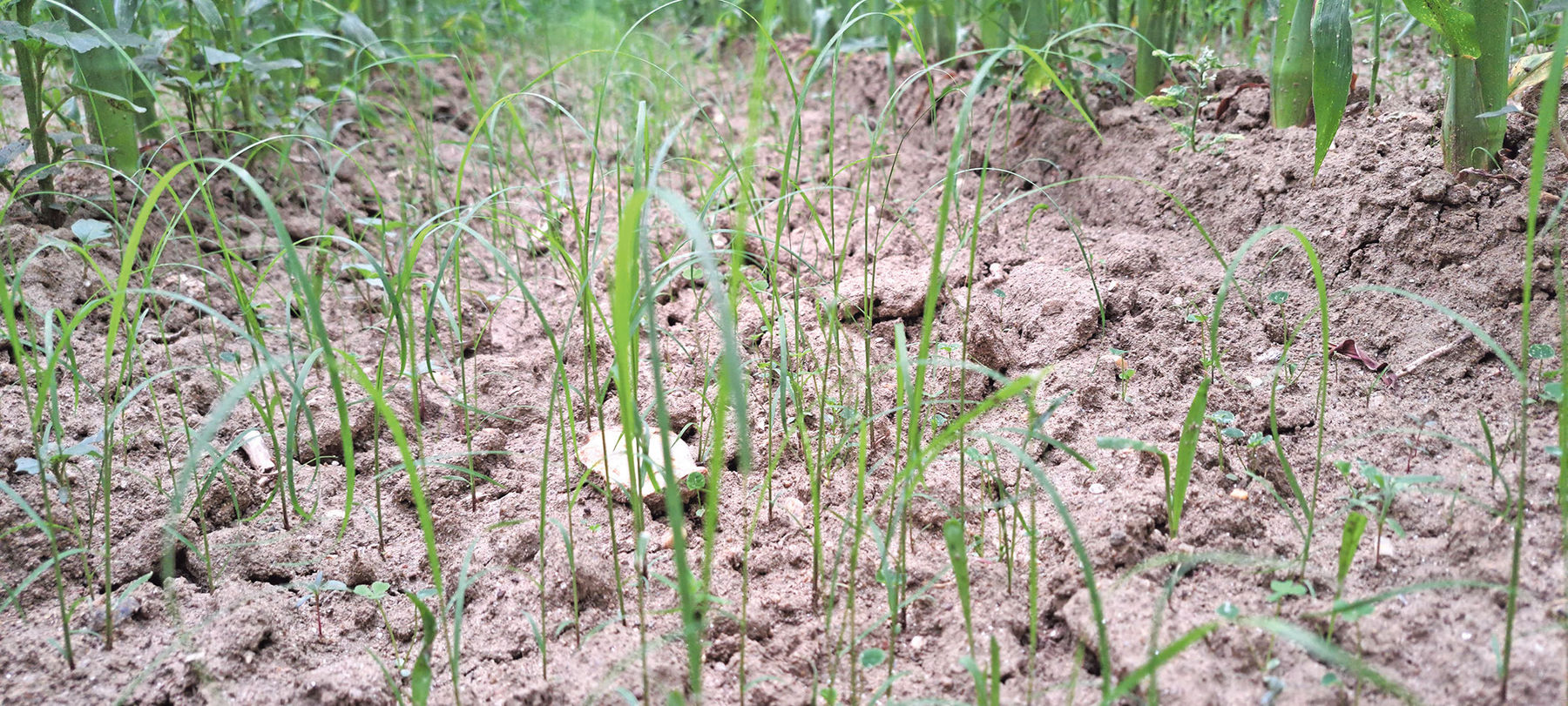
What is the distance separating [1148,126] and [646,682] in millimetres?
1741

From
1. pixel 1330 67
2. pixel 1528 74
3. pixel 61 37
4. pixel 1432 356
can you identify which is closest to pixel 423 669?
pixel 1432 356

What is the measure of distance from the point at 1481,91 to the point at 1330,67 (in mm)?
221

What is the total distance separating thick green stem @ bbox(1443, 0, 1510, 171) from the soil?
6 centimetres

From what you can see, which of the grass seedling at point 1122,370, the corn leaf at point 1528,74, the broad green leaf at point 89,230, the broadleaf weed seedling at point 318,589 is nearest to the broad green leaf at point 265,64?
the broad green leaf at point 89,230

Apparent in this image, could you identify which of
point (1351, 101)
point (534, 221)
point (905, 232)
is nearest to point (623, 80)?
point (534, 221)

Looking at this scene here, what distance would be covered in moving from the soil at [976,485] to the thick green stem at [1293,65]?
1.8 inches

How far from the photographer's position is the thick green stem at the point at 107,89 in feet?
Result: 6.80

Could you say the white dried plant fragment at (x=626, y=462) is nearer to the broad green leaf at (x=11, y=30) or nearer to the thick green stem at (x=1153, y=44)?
the broad green leaf at (x=11, y=30)

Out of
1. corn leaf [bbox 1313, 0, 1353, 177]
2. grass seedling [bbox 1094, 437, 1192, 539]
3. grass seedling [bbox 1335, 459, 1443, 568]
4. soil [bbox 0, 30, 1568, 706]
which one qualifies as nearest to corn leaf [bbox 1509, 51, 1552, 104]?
soil [bbox 0, 30, 1568, 706]

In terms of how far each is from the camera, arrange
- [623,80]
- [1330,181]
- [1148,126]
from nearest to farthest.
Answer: [1330,181], [1148,126], [623,80]

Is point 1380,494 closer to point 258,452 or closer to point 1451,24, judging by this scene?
point 1451,24

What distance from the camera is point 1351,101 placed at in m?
1.98

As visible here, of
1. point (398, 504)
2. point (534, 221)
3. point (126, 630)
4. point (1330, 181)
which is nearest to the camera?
point (126, 630)

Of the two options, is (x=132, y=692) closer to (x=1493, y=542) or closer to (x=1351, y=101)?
(x=1493, y=542)
